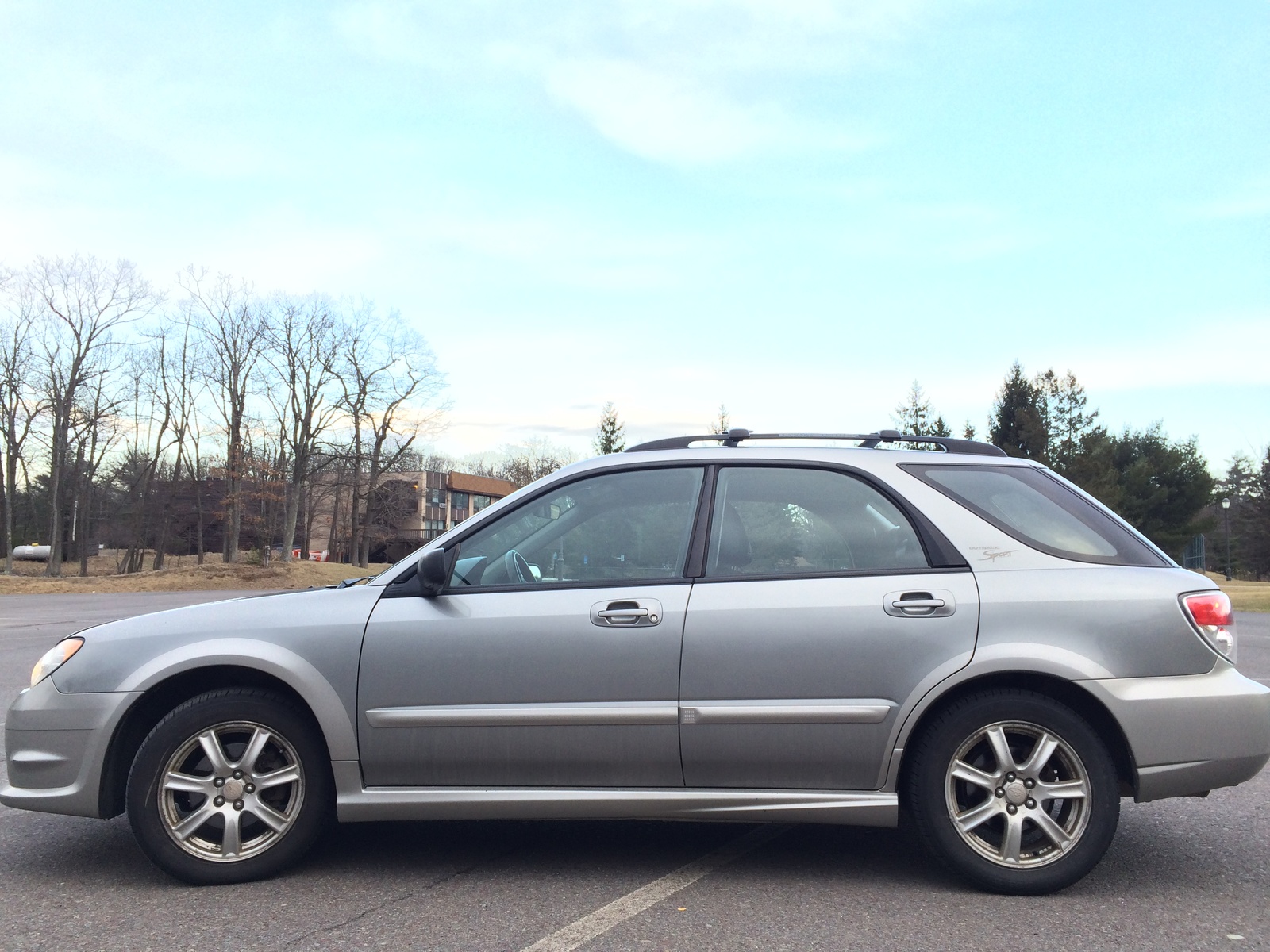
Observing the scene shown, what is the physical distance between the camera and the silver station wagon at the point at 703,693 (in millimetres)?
3811

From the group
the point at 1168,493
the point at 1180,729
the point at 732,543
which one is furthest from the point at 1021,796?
the point at 1168,493

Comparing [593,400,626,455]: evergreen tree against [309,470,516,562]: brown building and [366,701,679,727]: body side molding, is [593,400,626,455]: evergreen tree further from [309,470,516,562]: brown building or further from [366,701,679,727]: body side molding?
[366,701,679,727]: body side molding

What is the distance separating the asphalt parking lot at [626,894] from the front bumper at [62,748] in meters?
0.32

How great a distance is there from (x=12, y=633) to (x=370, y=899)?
16.0 metres

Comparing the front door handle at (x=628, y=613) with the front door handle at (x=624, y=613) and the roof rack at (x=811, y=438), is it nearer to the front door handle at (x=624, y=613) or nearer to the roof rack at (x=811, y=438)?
the front door handle at (x=624, y=613)

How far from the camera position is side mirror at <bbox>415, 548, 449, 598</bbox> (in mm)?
4004

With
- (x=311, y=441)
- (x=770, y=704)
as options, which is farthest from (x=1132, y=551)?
(x=311, y=441)

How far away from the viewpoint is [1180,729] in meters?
3.80

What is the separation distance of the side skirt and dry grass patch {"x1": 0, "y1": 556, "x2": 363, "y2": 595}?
32.5 m

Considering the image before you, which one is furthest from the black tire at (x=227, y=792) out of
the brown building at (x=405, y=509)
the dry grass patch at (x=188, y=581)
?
the dry grass patch at (x=188, y=581)

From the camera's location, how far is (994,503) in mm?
4180

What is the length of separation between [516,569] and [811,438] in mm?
1406

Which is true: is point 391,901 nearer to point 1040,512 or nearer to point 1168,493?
point 1040,512

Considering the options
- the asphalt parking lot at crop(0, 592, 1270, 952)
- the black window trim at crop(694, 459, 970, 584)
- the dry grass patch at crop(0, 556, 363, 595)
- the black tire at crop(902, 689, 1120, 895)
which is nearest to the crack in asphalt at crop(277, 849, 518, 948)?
the asphalt parking lot at crop(0, 592, 1270, 952)
